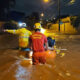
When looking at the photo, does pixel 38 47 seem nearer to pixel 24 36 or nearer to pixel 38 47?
pixel 38 47

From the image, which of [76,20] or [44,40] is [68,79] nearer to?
[44,40]

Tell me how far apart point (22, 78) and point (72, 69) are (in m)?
2.40

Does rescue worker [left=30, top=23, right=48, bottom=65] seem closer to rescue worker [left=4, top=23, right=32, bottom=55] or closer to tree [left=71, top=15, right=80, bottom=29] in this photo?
rescue worker [left=4, top=23, right=32, bottom=55]

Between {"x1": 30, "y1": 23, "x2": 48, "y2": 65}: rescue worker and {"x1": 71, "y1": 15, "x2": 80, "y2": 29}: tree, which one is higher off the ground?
{"x1": 71, "y1": 15, "x2": 80, "y2": 29}: tree

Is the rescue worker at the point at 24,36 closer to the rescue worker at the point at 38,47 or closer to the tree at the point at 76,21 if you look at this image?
the rescue worker at the point at 38,47

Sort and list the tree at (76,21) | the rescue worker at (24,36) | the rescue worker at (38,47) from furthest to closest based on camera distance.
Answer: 1. the tree at (76,21)
2. the rescue worker at (24,36)
3. the rescue worker at (38,47)

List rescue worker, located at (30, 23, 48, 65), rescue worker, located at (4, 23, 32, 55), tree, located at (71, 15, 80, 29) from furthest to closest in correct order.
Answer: tree, located at (71, 15, 80, 29), rescue worker, located at (4, 23, 32, 55), rescue worker, located at (30, 23, 48, 65)

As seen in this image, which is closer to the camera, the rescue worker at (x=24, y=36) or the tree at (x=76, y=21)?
the rescue worker at (x=24, y=36)

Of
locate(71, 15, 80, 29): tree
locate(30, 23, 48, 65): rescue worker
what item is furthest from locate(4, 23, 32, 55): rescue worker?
locate(71, 15, 80, 29): tree

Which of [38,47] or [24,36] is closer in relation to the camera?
[38,47]

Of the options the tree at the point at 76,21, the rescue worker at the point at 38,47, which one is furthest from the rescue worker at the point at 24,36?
the tree at the point at 76,21

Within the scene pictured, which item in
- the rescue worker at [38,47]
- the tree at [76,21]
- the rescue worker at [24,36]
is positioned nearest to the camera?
the rescue worker at [38,47]

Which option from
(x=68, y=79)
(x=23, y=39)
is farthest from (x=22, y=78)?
(x=23, y=39)

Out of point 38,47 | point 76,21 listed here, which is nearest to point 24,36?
point 38,47
